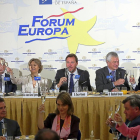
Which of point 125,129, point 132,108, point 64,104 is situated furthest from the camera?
point 64,104

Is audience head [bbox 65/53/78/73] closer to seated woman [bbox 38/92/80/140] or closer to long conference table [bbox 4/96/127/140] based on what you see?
long conference table [bbox 4/96/127/140]

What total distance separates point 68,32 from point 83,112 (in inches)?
125

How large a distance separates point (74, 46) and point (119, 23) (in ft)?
3.91

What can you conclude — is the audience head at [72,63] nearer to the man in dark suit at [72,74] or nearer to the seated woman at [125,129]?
the man in dark suit at [72,74]

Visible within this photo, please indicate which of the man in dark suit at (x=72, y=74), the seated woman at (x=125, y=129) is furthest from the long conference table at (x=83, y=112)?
the seated woman at (x=125, y=129)

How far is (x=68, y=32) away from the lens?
766 cm

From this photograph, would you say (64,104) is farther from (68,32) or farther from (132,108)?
(68,32)

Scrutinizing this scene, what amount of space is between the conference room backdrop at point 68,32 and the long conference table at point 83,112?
2.76 m

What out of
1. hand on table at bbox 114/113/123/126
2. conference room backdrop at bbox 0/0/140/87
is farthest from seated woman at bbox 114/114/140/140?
conference room backdrop at bbox 0/0/140/87

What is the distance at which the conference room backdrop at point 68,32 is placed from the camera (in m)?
7.60

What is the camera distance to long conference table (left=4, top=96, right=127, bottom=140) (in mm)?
4879

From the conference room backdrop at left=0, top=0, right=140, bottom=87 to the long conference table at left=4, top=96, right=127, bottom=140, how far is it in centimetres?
276

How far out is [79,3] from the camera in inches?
301

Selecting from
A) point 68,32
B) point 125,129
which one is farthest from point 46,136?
point 68,32
